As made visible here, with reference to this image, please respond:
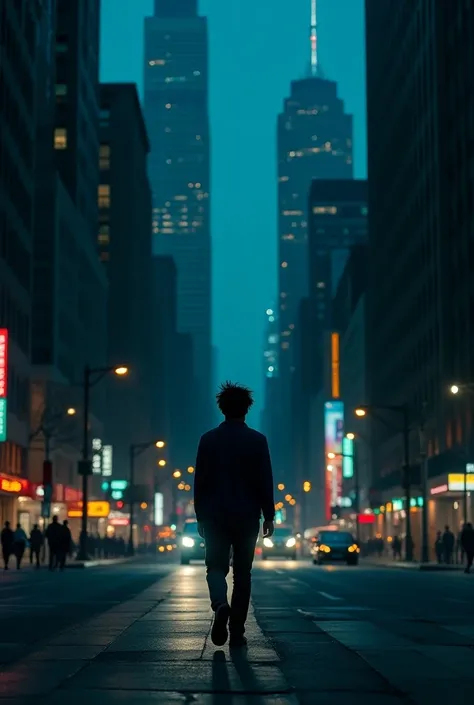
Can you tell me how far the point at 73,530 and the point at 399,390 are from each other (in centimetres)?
2809

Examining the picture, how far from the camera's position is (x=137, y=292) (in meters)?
175

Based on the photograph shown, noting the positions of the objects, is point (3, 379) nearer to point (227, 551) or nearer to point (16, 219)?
point (16, 219)

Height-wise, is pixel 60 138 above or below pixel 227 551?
above

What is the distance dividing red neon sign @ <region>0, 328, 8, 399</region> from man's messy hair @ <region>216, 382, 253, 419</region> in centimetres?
5517

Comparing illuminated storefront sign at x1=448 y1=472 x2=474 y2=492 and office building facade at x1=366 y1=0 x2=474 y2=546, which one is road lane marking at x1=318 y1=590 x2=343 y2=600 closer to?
office building facade at x1=366 y1=0 x2=474 y2=546

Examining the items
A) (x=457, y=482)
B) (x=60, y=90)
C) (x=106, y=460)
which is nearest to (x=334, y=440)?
(x=106, y=460)

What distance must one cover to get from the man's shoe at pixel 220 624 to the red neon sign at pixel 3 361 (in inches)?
2201

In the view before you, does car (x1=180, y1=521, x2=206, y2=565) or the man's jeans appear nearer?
the man's jeans

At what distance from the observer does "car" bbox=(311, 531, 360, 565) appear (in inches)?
2603

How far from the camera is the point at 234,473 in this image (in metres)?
12.0

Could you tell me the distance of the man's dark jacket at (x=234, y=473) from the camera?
1194 cm

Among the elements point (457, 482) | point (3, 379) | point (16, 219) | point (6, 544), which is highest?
point (16, 219)

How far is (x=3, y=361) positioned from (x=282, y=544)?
84.7 feet

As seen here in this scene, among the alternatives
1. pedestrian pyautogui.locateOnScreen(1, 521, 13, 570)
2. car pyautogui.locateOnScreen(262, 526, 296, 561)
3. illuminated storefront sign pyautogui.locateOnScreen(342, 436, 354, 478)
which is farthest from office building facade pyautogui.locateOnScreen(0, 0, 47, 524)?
illuminated storefront sign pyautogui.locateOnScreen(342, 436, 354, 478)
